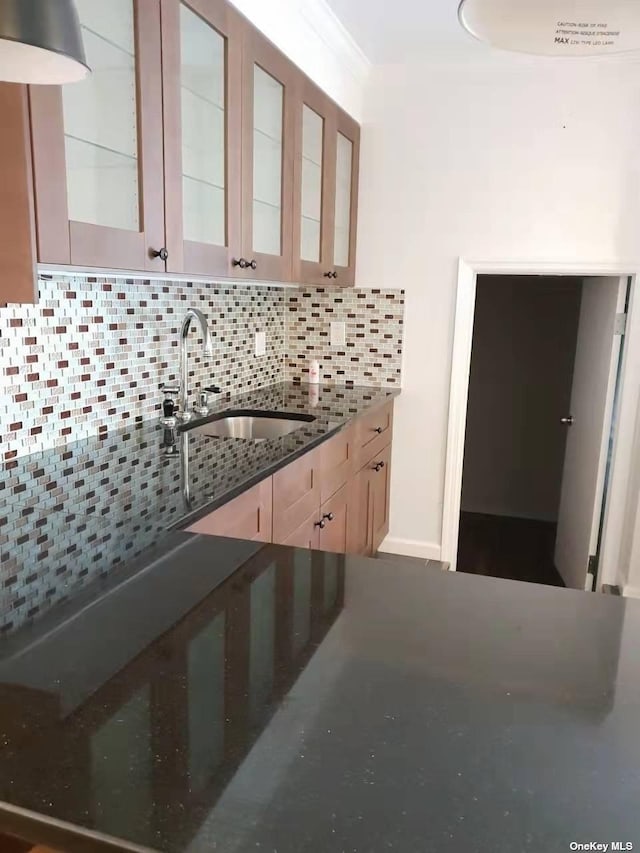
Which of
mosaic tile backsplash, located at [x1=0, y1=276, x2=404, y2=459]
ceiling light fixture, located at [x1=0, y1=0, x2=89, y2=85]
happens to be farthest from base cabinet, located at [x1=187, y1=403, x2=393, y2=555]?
ceiling light fixture, located at [x1=0, y1=0, x2=89, y2=85]

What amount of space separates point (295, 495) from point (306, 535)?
0.23m

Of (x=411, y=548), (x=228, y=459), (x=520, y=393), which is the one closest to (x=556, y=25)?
(x=228, y=459)

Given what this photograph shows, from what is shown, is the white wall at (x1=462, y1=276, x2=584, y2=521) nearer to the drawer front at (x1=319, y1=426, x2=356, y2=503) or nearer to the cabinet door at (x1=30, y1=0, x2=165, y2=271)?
the drawer front at (x1=319, y1=426, x2=356, y2=503)

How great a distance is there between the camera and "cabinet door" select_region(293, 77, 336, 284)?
8.30ft

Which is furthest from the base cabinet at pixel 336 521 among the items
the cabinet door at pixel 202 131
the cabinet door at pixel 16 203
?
the cabinet door at pixel 16 203

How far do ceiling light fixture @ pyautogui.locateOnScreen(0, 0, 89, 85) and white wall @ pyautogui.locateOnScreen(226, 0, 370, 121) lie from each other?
50.4 inches

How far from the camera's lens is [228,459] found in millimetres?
1773

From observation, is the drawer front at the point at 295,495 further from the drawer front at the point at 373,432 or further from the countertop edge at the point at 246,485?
the drawer front at the point at 373,432

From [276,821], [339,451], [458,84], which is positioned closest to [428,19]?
[458,84]

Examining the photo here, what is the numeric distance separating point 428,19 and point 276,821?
2.83 m

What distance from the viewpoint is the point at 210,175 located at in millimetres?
1938

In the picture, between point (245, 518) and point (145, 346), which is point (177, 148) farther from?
point (245, 518)

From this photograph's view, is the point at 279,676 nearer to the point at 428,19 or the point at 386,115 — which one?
the point at 428,19

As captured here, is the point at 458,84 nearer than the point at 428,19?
No
